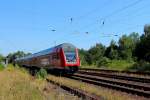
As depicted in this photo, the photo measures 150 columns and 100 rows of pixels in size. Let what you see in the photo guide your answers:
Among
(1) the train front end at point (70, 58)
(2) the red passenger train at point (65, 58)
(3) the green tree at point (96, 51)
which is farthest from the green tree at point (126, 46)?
(1) the train front end at point (70, 58)

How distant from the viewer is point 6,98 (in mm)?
11781

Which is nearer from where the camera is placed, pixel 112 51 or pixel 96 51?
pixel 112 51

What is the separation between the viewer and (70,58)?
36.5 meters

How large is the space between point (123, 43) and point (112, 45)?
10045mm

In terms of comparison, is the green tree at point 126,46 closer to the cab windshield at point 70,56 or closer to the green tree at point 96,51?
the green tree at point 96,51

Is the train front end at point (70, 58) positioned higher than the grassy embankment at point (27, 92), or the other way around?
the train front end at point (70, 58)

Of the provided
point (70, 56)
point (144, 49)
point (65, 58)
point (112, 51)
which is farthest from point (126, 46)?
point (65, 58)

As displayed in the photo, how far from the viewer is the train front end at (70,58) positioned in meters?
35.9

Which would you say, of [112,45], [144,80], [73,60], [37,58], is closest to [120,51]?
[112,45]

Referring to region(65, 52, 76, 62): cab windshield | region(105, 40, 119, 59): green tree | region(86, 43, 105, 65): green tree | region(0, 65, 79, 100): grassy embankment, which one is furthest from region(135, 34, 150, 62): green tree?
region(86, 43, 105, 65): green tree

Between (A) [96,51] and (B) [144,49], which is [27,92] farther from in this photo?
(A) [96,51]

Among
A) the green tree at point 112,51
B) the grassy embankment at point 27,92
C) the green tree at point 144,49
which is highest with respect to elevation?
the green tree at point 112,51

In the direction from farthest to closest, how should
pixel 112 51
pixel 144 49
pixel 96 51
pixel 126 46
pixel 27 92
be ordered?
pixel 126 46 → pixel 96 51 → pixel 112 51 → pixel 144 49 → pixel 27 92

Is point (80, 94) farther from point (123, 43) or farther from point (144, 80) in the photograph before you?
point (123, 43)
